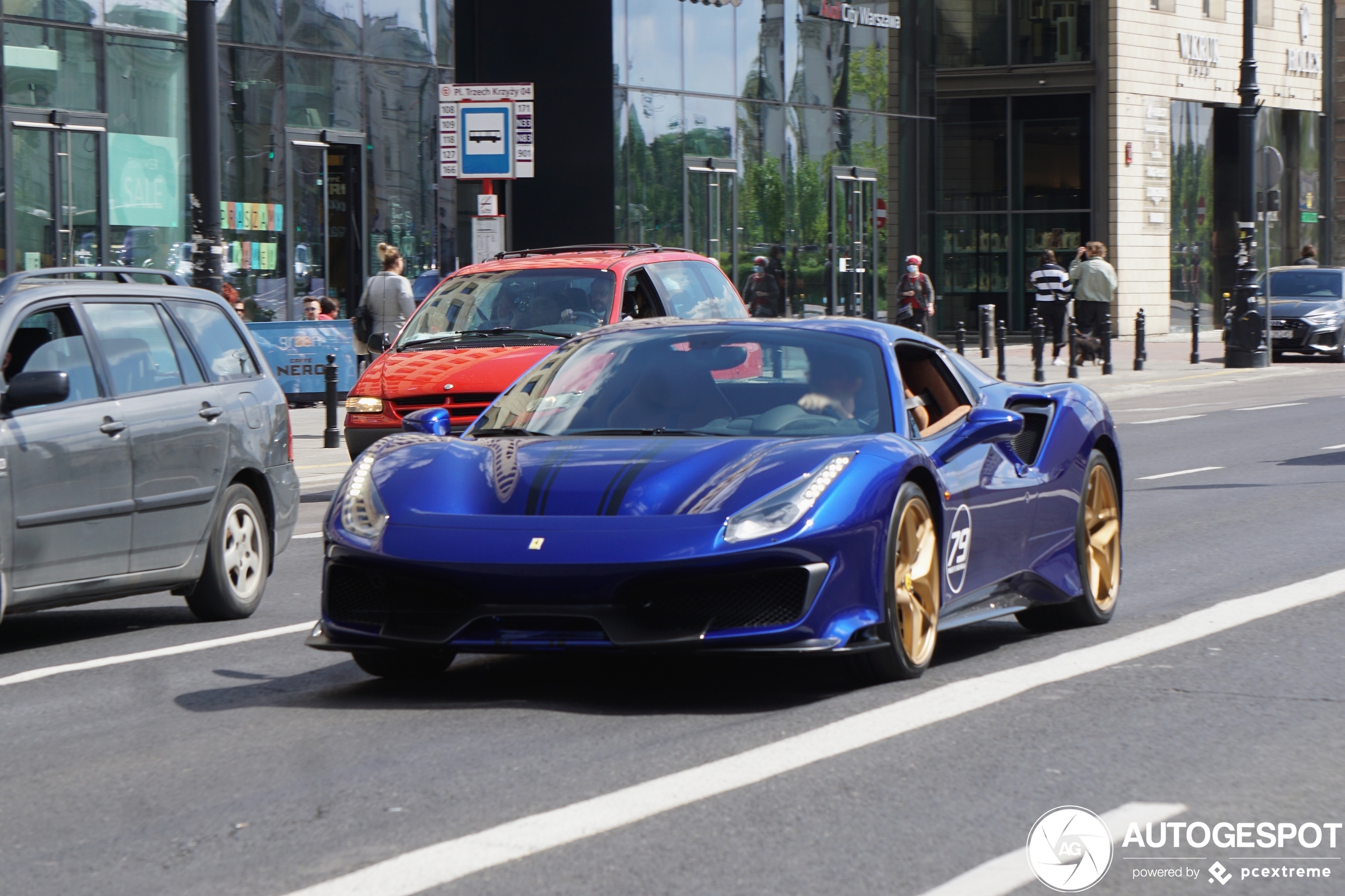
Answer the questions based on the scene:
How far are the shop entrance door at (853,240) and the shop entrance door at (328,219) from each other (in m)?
11.0

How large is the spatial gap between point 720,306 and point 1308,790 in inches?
411

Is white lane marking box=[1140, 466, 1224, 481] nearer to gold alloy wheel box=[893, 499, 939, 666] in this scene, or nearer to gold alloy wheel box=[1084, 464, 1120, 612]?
gold alloy wheel box=[1084, 464, 1120, 612]

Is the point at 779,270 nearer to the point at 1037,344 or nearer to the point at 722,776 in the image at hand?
the point at 1037,344

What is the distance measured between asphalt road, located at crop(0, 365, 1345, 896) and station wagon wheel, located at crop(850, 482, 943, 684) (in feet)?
0.31

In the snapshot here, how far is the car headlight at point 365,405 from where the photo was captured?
14.2 m

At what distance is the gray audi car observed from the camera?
34.2 metres

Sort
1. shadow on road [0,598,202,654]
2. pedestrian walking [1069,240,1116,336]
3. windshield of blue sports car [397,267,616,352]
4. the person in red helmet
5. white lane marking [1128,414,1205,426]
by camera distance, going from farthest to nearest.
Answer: the person in red helmet, pedestrian walking [1069,240,1116,336], white lane marking [1128,414,1205,426], windshield of blue sports car [397,267,616,352], shadow on road [0,598,202,654]

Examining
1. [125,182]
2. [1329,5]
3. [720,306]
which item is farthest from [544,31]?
[1329,5]

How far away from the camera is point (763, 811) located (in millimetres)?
4988

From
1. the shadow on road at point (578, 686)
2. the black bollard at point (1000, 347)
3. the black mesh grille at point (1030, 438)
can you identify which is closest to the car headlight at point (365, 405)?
the shadow on road at point (578, 686)

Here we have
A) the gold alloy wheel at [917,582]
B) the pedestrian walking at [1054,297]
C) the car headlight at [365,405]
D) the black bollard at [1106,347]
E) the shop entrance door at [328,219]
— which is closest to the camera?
the gold alloy wheel at [917,582]

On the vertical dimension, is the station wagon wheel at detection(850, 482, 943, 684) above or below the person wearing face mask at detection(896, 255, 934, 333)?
below

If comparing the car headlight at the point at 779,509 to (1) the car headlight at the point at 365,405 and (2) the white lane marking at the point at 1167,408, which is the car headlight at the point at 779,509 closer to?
(1) the car headlight at the point at 365,405

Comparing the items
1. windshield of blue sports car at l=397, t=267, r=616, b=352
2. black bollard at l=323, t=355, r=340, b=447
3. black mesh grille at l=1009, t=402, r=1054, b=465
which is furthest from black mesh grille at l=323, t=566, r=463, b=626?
black bollard at l=323, t=355, r=340, b=447
